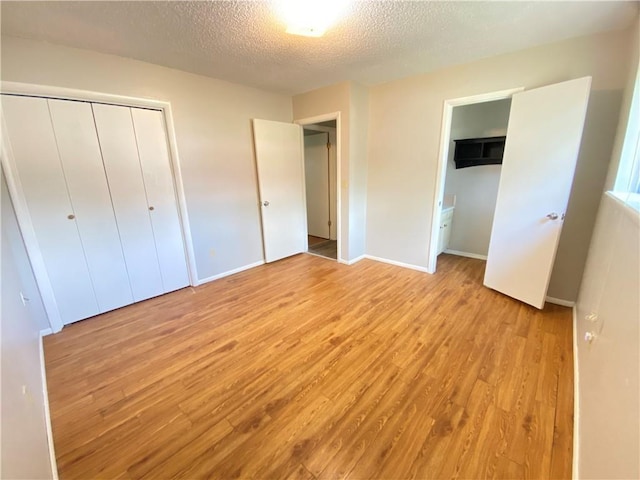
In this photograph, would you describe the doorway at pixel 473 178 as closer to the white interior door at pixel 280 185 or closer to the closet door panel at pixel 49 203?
the white interior door at pixel 280 185

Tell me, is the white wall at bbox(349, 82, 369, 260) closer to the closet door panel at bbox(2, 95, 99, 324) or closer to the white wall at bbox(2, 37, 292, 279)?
the white wall at bbox(2, 37, 292, 279)

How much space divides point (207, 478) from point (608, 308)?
6.47 ft

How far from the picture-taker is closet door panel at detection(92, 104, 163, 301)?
7.83ft

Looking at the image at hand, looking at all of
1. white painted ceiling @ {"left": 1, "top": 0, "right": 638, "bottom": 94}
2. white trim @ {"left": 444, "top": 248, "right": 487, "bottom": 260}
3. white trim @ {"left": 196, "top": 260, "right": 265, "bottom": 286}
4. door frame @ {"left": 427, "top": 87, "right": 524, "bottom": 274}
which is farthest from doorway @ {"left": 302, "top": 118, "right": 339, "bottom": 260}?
white painted ceiling @ {"left": 1, "top": 0, "right": 638, "bottom": 94}

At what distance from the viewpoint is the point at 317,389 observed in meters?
1.63

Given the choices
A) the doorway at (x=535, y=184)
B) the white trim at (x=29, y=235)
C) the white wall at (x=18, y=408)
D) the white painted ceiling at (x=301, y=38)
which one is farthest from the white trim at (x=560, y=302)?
the white trim at (x=29, y=235)

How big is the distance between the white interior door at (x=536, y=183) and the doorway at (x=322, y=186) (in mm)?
2514

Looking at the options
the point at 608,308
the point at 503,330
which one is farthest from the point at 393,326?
the point at 608,308

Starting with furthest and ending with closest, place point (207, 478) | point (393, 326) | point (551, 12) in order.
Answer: point (393, 326) → point (551, 12) → point (207, 478)

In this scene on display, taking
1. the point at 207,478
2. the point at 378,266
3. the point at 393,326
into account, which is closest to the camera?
the point at 207,478

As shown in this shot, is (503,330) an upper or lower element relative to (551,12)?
lower

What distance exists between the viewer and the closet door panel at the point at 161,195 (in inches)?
102

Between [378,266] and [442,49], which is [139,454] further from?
[442,49]

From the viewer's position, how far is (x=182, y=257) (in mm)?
3010
